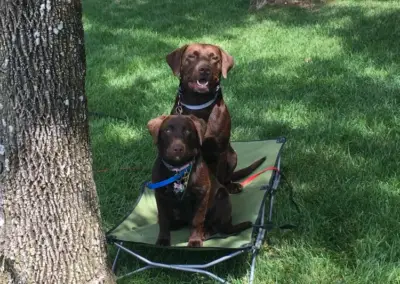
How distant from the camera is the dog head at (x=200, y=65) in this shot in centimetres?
387

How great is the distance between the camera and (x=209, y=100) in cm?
389

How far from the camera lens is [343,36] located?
7980 mm

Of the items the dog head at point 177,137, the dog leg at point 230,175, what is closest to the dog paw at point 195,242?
the dog head at point 177,137

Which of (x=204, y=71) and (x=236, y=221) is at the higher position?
(x=204, y=71)

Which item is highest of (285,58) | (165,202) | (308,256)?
(285,58)

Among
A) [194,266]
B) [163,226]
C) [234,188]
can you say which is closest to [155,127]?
[163,226]

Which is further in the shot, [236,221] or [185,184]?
[236,221]

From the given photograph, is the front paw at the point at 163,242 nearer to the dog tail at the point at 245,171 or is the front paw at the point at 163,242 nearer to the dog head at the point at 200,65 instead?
the dog tail at the point at 245,171

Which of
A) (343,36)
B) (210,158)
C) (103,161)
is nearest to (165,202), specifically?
(210,158)

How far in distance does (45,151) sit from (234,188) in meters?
1.83

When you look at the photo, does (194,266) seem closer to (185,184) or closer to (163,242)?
(163,242)

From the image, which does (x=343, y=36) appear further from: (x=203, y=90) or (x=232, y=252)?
(x=232, y=252)

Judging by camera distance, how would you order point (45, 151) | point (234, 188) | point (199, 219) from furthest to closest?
1. point (234, 188)
2. point (199, 219)
3. point (45, 151)

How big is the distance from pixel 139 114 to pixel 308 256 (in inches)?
118
